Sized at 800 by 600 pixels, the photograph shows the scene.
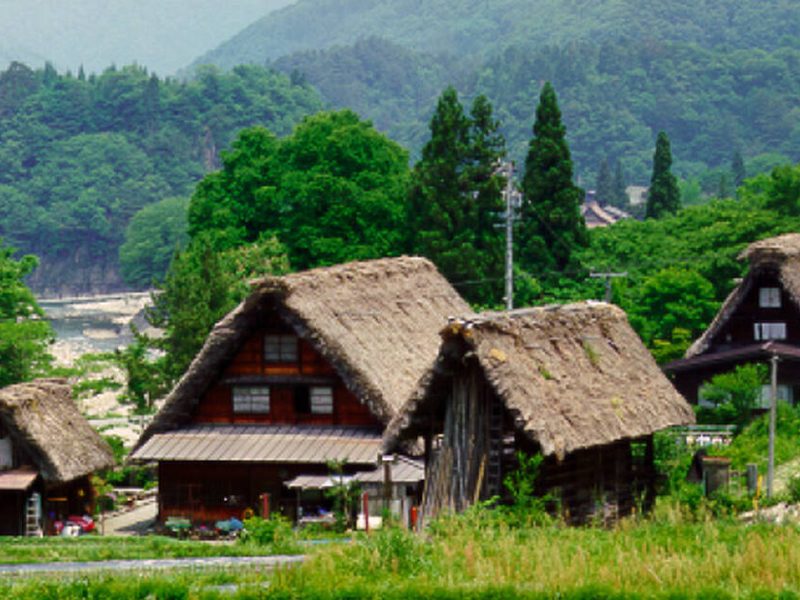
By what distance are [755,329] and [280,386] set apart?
16279mm

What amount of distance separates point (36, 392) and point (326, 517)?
7700mm

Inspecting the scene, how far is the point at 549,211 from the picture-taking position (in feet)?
189

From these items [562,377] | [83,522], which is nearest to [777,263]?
[83,522]

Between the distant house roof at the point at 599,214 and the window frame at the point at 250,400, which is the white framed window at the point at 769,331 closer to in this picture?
the window frame at the point at 250,400

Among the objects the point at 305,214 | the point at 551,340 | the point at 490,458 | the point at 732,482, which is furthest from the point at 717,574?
the point at 305,214

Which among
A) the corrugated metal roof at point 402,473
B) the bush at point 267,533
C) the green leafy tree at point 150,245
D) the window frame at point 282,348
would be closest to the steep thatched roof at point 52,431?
the window frame at point 282,348

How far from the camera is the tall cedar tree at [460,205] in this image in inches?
2148

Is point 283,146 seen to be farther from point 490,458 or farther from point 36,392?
point 490,458

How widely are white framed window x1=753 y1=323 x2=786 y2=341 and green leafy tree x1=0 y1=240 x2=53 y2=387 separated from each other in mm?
21280

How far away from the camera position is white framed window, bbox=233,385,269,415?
36.8 metres

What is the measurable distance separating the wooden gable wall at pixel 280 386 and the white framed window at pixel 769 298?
1576 centimetres

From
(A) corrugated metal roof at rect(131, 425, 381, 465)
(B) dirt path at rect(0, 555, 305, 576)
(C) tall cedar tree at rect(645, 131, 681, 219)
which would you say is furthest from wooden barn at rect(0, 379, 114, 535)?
(C) tall cedar tree at rect(645, 131, 681, 219)

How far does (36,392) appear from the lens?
36969mm

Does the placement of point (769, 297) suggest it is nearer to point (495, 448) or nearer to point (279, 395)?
point (279, 395)
